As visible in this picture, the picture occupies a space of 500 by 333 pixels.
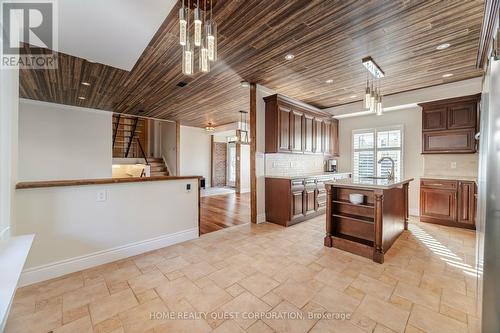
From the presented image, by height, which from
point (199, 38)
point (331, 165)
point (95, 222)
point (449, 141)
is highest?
point (199, 38)

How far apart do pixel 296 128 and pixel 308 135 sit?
55 cm

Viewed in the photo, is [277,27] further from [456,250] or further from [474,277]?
[456,250]

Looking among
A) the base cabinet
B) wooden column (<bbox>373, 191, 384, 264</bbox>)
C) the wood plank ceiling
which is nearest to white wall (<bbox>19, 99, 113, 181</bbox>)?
the wood plank ceiling

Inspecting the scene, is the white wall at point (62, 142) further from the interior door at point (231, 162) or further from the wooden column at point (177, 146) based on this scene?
the interior door at point (231, 162)

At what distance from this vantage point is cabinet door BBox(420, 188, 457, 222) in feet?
12.9

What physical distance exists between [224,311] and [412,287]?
185cm

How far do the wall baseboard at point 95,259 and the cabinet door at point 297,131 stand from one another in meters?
2.91

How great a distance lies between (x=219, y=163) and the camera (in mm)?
10484

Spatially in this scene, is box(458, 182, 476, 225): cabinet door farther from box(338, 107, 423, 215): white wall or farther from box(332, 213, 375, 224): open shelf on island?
box(332, 213, 375, 224): open shelf on island

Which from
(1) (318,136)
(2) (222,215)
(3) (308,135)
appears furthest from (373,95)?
(2) (222,215)

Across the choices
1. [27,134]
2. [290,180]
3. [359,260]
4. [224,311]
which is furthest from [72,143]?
[359,260]

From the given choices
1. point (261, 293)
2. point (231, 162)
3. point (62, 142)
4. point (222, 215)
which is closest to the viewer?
point (261, 293)

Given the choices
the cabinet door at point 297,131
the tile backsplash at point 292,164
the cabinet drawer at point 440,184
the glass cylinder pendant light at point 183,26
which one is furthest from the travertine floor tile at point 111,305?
the cabinet drawer at point 440,184

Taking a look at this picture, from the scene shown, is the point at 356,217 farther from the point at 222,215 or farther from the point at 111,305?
the point at 111,305
